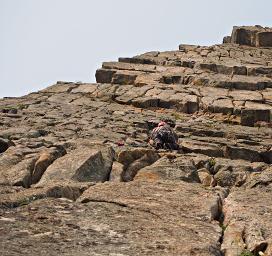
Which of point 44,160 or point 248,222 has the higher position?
point 44,160

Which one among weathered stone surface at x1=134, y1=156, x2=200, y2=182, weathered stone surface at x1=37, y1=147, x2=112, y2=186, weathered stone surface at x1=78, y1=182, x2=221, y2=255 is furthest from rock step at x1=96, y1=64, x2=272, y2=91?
weathered stone surface at x1=78, y1=182, x2=221, y2=255

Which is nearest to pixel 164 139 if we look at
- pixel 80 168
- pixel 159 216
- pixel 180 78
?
pixel 80 168

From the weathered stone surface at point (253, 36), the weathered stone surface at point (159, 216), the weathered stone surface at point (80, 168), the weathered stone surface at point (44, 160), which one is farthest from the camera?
the weathered stone surface at point (253, 36)

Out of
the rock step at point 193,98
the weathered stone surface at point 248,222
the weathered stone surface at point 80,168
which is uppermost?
the rock step at point 193,98

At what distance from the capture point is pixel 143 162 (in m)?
21.0

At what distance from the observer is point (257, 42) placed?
184 feet

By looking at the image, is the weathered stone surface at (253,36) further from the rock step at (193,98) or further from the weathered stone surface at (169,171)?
the weathered stone surface at (169,171)

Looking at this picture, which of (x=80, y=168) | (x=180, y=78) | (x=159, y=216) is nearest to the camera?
(x=159, y=216)

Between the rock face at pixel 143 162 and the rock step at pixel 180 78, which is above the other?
the rock step at pixel 180 78

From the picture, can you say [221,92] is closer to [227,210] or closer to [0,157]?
[0,157]

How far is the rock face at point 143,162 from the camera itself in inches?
416

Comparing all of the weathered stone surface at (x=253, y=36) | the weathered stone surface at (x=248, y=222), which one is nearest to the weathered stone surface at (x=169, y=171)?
the weathered stone surface at (x=248, y=222)

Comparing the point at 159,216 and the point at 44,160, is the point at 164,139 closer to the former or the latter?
the point at 44,160

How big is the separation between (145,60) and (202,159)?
84.8 ft
